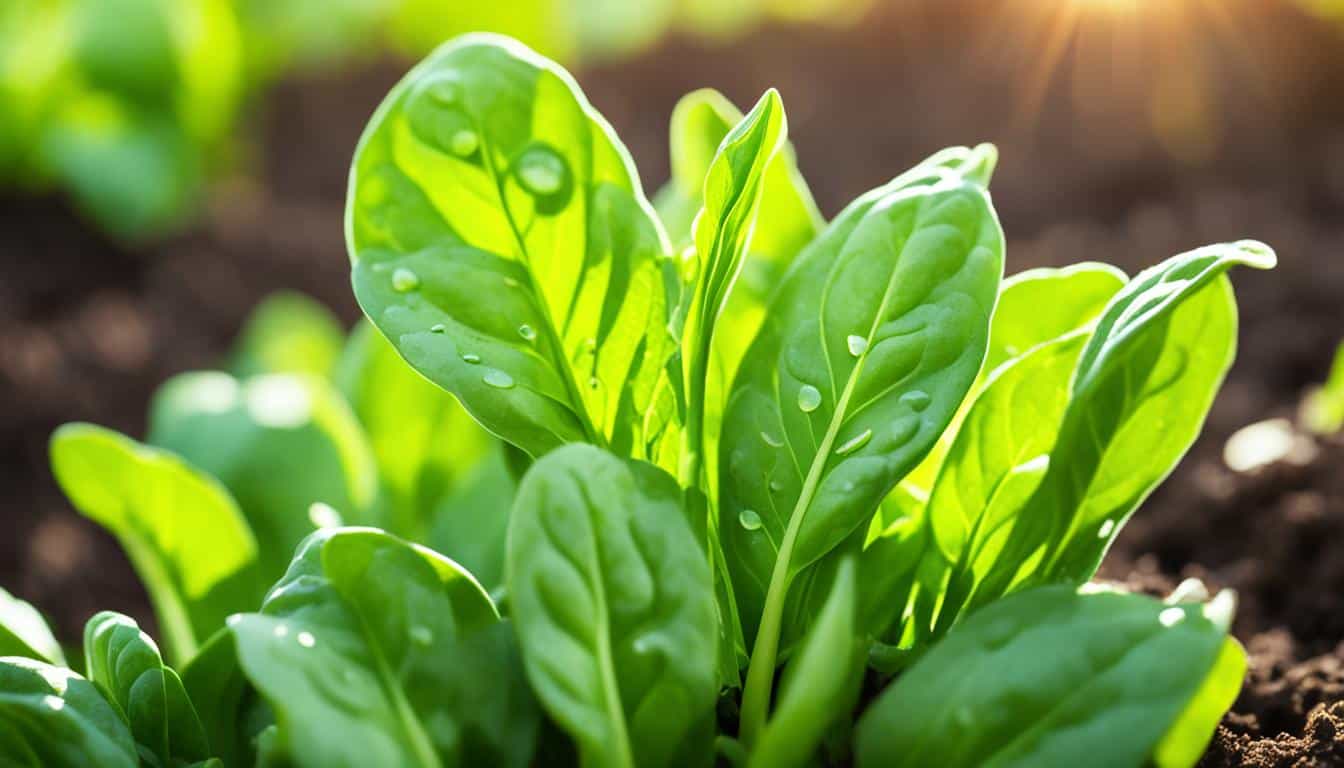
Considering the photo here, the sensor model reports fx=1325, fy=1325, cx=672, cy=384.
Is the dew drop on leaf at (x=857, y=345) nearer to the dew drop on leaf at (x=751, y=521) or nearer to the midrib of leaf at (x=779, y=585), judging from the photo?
the midrib of leaf at (x=779, y=585)

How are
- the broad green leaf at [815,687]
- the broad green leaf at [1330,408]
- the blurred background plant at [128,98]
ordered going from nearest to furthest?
the broad green leaf at [815,687] → the broad green leaf at [1330,408] → the blurred background plant at [128,98]

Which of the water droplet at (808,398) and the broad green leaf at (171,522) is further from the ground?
the water droplet at (808,398)

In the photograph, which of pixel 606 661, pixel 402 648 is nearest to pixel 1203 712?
pixel 606 661

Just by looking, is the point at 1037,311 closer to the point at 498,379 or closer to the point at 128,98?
the point at 498,379

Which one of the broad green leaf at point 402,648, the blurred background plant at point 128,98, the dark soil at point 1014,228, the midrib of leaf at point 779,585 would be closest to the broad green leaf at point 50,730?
the broad green leaf at point 402,648

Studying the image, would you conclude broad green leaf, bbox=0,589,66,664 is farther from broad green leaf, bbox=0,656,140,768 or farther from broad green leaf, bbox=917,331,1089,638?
broad green leaf, bbox=917,331,1089,638

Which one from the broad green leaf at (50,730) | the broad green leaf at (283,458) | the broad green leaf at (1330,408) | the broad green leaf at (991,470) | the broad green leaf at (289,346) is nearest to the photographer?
the broad green leaf at (50,730)

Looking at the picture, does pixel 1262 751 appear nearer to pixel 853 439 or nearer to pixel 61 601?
pixel 853 439
